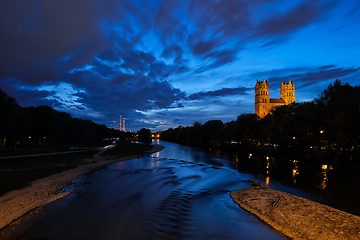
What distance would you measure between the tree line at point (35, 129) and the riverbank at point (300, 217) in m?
46.7

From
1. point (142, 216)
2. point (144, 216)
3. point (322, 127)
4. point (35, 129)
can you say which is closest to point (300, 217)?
point (144, 216)

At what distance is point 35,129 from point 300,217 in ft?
300

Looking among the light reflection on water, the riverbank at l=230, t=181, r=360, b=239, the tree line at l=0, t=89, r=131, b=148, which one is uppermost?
the tree line at l=0, t=89, r=131, b=148

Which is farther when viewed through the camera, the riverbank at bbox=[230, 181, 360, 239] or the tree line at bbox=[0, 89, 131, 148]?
the tree line at bbox=[0, 89, 131, 148]

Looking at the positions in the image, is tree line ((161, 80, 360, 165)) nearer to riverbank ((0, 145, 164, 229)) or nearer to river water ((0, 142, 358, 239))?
river water ((0, 142, 358, 239))

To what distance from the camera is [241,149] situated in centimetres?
7869

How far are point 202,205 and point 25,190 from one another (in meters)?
16.6

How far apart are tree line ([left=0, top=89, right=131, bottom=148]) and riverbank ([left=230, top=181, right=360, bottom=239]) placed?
46.7 meters

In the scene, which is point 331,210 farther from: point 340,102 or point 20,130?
point 20,130

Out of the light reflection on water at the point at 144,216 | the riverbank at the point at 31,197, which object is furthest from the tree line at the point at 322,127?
the riverbank at the point at 31,197

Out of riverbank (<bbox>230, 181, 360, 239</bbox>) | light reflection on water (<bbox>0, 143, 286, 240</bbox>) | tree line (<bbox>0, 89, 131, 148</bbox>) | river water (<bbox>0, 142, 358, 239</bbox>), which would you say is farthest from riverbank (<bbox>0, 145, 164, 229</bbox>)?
tree line (<bbox>0, 89, 131, 148</bbox>)

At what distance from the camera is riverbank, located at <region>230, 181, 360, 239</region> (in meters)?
11.6

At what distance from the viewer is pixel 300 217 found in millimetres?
13781

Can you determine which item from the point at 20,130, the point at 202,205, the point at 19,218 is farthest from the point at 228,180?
the point at 20,130
